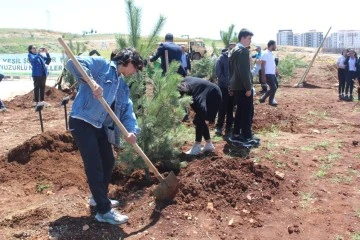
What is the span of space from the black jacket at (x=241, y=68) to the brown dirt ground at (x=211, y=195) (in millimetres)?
866

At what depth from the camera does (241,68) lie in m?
5.73

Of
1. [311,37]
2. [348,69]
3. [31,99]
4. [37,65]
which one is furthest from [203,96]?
[311,37]

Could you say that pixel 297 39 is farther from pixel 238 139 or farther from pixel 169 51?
pixel 238 139

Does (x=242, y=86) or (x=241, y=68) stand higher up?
(x=241, y=68)

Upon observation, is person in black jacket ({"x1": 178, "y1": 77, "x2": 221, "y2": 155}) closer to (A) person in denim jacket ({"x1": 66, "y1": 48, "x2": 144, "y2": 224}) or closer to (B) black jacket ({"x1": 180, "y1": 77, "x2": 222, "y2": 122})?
(B) black jacket ({"x1": 180, "y1": 77, "x2": 222, "y2": 122})

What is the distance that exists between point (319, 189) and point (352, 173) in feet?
2.50

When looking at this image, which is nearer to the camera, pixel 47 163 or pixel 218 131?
pixel 47 163

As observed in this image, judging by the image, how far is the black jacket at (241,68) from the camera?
5.68 meters

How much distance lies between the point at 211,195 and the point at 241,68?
7.07 ft

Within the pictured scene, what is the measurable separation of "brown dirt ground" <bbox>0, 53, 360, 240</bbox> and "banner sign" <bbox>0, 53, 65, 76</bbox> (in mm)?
13627

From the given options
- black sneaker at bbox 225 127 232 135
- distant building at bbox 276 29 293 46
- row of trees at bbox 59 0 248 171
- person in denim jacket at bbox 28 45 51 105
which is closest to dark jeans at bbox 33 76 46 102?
person in denim jacket at bbox 28 45 51 105

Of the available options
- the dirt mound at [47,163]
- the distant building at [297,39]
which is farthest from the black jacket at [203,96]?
the distant building at [297,39]

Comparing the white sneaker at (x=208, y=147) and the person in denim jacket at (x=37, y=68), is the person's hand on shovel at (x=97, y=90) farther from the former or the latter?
the person in denim jacket at (x=37, y=68)

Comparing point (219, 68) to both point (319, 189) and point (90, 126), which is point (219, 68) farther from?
point (90, 126)
